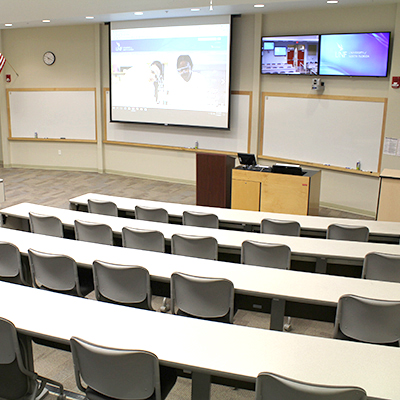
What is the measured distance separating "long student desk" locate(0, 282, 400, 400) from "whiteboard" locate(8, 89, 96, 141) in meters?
8.71

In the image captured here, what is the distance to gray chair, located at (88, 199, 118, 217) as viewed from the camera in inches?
225

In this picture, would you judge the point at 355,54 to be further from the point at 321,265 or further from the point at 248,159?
the point at 321,265

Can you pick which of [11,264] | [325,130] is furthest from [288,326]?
[325,130]

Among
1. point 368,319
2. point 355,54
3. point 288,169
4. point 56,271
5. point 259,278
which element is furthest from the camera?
point 355,54

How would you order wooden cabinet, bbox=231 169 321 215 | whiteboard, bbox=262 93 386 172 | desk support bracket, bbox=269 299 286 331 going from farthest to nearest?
1. whiteboard, bbox=262 93 386 172
2. wooden cabinet, bbox=231 169 321 215
3. desk support bracket, bbox=269 299 286 331

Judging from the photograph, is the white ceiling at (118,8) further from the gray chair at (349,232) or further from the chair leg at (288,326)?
the chair leg at (288,326)

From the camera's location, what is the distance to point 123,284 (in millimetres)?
3480

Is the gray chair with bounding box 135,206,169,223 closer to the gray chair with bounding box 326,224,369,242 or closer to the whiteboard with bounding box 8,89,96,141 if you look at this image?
the gray chair with bounding box 326,224,369,242

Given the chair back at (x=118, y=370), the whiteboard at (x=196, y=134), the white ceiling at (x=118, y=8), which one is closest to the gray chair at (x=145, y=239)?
the chair back at (x=118, y=370)

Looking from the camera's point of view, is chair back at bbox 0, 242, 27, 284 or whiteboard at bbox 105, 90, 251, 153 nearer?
chair back at bbox 0, 242, 27, 284

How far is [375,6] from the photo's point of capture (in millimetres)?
7348

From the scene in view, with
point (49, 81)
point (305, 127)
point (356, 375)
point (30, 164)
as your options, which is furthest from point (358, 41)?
point (30, 164)

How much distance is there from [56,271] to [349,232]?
9.60 feet

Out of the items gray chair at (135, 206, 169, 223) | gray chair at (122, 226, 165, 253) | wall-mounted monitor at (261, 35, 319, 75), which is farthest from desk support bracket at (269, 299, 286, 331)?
wall-mounted monitor at (261, 35, 319, 75)
